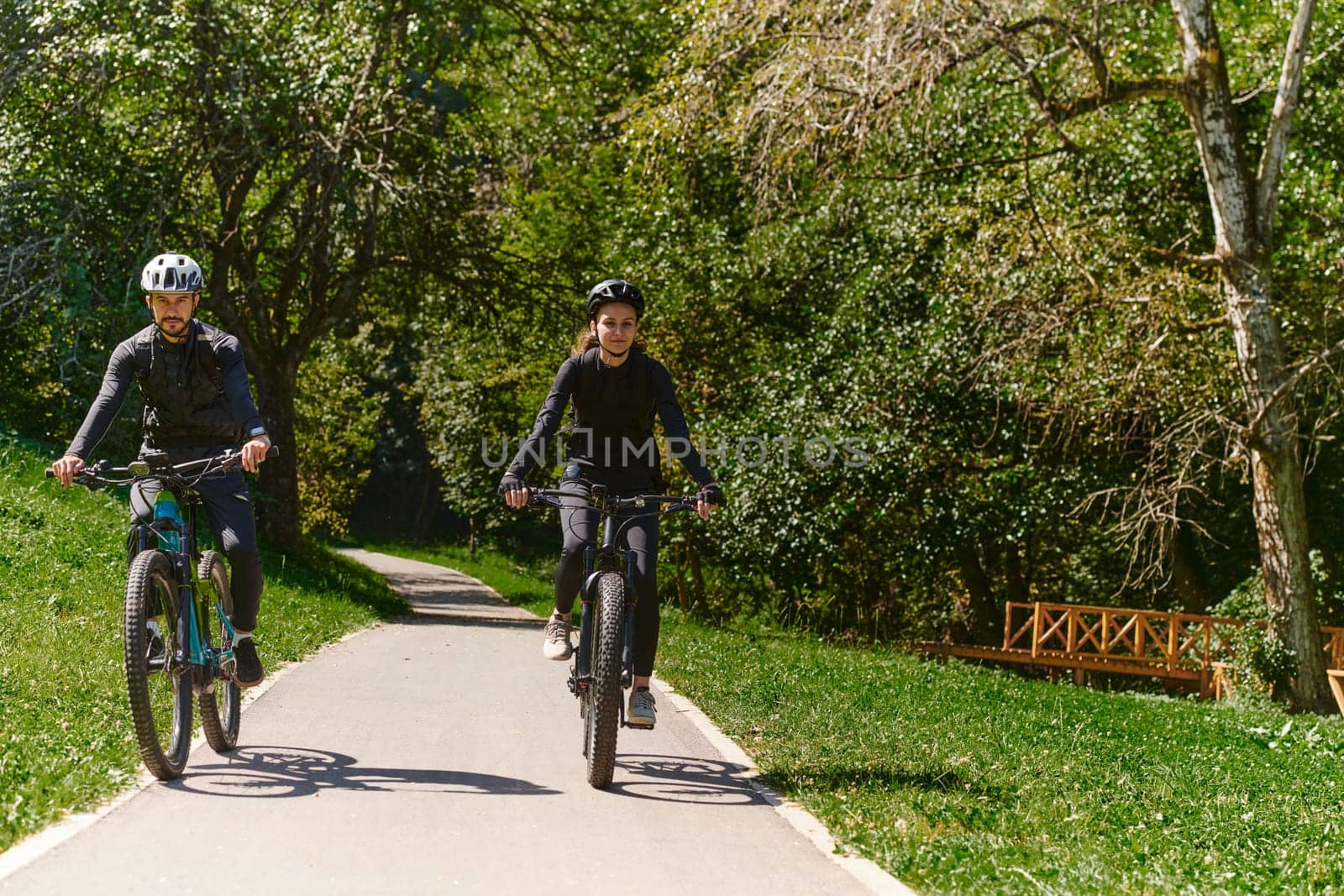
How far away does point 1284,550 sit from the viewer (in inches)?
576

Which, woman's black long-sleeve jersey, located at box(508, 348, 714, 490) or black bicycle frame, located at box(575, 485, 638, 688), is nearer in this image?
black bicycle frame, located at box(575, 485, 638, 688)

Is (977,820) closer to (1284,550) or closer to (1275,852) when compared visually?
(1275,852)

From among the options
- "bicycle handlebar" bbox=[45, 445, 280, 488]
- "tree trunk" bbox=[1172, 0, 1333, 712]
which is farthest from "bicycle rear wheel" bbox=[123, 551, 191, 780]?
"tree trunk" bbox=[1172, 0, 1333, 712]

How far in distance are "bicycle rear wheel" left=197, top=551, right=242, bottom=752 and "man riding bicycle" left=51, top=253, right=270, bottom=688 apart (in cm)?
10

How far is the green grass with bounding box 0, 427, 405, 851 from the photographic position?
5.17 metres

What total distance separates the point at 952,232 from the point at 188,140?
10012 mm

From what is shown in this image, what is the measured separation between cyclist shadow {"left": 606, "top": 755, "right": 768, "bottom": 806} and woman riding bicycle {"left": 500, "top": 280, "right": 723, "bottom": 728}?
11.0 inches

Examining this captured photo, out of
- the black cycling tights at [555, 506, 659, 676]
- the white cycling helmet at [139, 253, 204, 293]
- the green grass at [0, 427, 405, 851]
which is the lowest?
the green grass at [0, 427, 405, 851]

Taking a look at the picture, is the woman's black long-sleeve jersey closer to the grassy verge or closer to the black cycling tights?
the black cycling tights

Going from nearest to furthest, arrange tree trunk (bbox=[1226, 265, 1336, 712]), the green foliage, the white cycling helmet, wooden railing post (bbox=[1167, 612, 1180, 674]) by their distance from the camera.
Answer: the white cycling helmet → tree trunk (bbox=[1226, 265, 1336, 712]) → wooden railing post (bbox=[1167, 612, 1180, 674]) → the green foliage

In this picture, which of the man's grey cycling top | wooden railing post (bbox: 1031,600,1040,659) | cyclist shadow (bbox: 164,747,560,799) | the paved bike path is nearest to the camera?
the paved bike path

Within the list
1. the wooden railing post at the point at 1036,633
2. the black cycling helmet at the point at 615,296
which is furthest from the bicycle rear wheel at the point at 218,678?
the wooden railing post at the point at 1036,633

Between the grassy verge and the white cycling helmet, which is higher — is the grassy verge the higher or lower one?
the lower one

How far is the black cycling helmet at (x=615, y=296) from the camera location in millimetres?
6242
